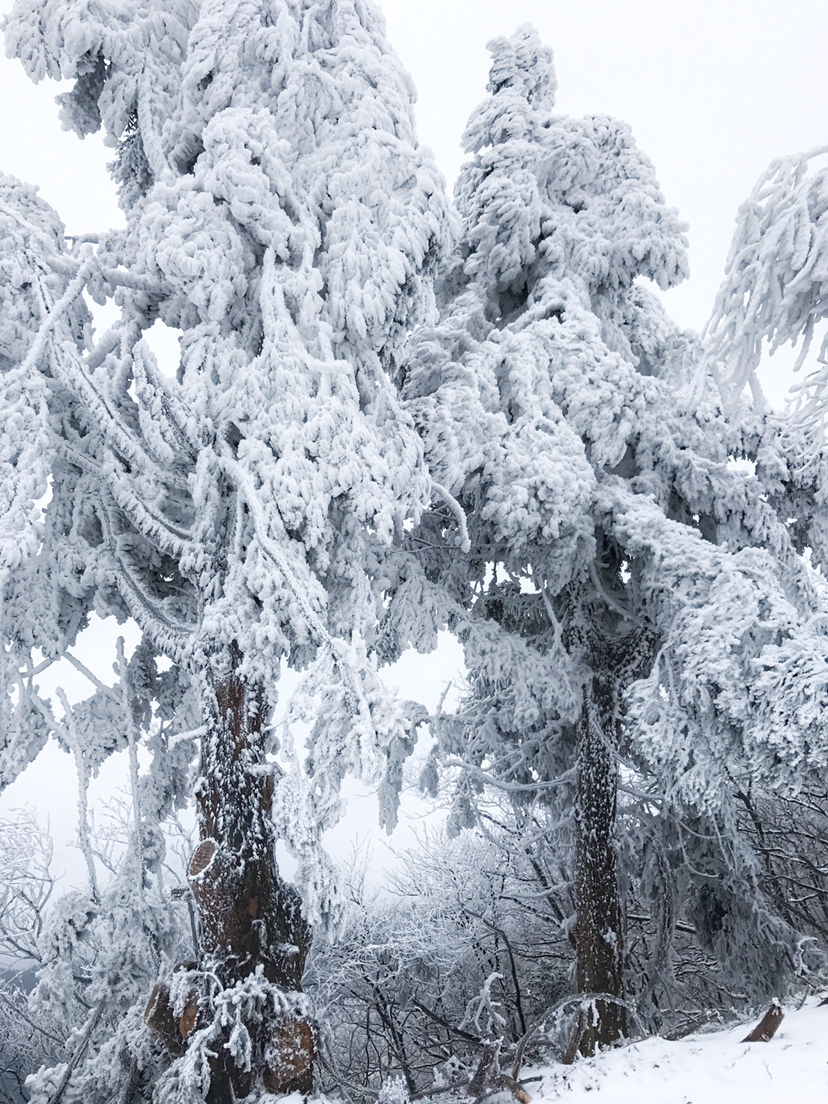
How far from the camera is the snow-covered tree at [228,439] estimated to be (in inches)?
230

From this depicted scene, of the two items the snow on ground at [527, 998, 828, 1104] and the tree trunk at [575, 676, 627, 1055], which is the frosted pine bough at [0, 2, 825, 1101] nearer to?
the tree trunk at [575, 676, 627, 1055]

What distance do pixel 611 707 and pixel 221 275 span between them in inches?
248

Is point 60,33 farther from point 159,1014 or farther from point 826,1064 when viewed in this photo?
point 826,1064

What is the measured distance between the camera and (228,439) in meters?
6.89

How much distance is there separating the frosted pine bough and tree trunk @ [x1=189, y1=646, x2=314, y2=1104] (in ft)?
0.07

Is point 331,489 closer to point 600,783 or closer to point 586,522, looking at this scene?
point 586,522

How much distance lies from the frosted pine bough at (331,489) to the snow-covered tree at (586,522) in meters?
0.04

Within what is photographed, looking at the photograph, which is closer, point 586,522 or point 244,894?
point 244,894

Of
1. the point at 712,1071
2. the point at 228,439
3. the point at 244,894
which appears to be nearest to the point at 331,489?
the point at 228,439

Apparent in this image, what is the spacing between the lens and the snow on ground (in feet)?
12.7

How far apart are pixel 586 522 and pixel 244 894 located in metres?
4.71

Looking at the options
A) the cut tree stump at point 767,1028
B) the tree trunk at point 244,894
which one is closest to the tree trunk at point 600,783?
the cut tree stump at point 767,1028

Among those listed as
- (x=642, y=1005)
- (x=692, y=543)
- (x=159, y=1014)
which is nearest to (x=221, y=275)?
(x=692, y=543)

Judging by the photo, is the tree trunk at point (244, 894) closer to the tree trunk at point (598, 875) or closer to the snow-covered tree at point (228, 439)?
the snow-covered tree at point (228, 439)
